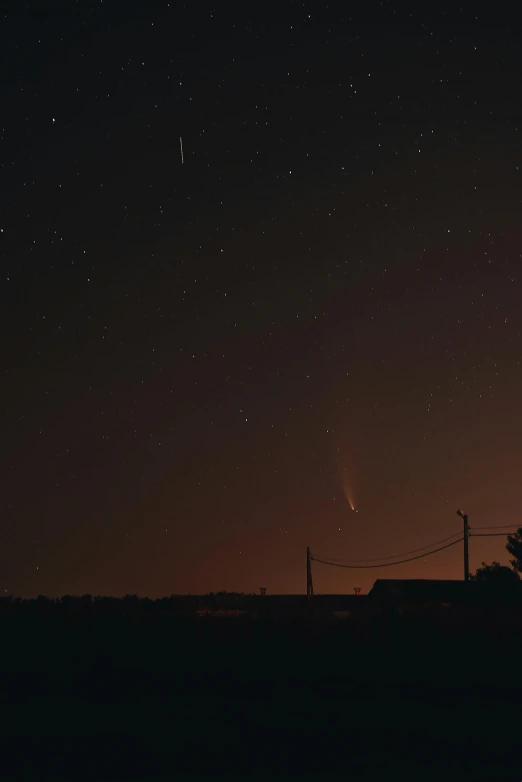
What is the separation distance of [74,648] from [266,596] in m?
50.0

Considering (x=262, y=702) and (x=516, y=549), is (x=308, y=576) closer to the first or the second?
(x=516, y=549)

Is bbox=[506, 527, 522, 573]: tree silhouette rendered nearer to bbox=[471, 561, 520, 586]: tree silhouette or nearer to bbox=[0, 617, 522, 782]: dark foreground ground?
bbox=[471, 561, 520, 586]: tree silhouette

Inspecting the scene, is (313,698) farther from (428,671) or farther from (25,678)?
(25,678)

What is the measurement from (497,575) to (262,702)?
135ft

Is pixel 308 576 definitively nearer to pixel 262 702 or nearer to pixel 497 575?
pixel 497 575

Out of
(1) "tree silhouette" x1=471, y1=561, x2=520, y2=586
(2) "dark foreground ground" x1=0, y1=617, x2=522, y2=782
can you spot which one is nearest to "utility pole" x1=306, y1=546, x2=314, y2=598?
(1) "tree silhouette" x1=471, y1=561, x2=520, y2=586

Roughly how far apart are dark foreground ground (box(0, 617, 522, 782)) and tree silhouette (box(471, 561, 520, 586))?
29.8 metres

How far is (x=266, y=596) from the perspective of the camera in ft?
234

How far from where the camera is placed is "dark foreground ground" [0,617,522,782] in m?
11.3

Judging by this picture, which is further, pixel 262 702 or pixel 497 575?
pixel 497 575

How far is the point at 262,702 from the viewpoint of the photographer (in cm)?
1553

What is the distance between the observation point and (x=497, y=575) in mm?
54531

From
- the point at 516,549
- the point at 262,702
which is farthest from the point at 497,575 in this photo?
the point at 262,702

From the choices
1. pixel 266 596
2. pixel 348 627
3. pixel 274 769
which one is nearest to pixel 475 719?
pixel 274 769
